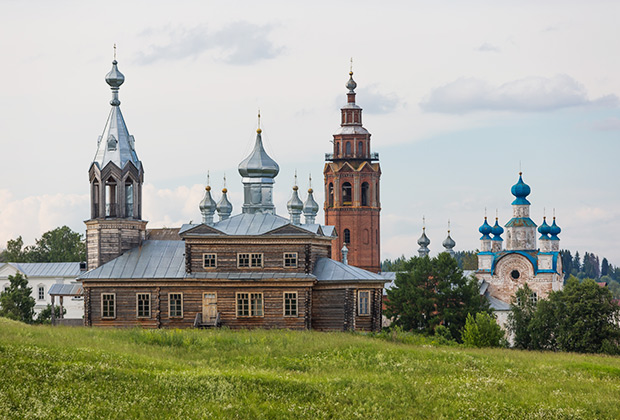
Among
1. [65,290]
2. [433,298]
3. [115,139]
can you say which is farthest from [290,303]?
[65,290]

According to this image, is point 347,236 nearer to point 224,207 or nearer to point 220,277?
point 224,207

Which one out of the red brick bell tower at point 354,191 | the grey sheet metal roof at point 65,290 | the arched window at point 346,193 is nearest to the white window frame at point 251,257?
the grey sheet metal roof at point 65,290

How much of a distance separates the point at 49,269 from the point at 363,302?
49.1 m

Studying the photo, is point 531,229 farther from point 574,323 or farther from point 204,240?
point 204,240

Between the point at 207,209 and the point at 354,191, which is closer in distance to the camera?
the point at 207,209

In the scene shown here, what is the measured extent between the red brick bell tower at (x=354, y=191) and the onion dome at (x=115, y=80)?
3779cm

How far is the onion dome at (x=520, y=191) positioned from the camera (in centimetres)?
7869

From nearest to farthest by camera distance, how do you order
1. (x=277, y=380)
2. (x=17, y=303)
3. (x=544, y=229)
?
(x=277, y=380)
(x=17, y=303)
(x=544, y=229)

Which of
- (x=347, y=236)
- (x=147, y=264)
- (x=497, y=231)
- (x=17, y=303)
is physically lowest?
(x=17, y=303)

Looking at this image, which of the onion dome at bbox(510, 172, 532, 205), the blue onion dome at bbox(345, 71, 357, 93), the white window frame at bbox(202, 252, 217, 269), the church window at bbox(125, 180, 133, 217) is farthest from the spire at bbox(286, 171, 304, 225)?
the blue onion dome at bbox(345, 71, 357, 93)

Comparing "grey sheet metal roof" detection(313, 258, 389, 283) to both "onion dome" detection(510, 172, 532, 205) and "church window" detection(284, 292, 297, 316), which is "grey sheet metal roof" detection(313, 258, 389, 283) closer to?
"church window" detection(284, 292, 297, 316)

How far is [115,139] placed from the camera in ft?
174

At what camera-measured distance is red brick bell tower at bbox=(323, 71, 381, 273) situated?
90375mm

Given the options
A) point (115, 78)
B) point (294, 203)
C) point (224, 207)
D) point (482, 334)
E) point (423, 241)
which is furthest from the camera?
point (423, 241)
